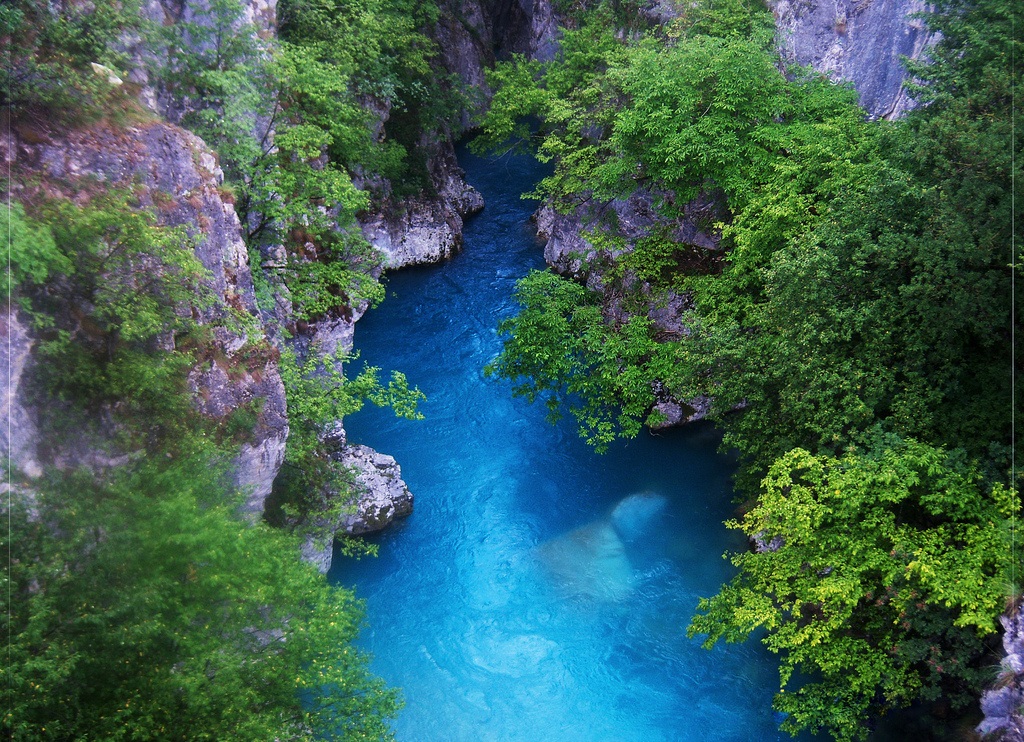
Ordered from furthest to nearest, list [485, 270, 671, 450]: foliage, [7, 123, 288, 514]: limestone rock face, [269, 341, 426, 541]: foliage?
[485, 270, 671, 450]: foliage, [269, 341, 426, 541]: foliage, [7, 123, 288, 514]: limestone rock face

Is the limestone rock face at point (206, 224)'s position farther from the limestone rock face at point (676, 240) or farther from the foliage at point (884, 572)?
the limestone rock face at point (676, 240)

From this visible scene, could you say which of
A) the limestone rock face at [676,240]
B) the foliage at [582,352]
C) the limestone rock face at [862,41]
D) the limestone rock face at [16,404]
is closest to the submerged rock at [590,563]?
the foliage at [582,352]

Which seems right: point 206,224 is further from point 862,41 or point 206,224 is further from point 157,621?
point 862,41

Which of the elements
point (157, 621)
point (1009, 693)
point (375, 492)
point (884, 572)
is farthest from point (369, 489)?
point (1009, 693)

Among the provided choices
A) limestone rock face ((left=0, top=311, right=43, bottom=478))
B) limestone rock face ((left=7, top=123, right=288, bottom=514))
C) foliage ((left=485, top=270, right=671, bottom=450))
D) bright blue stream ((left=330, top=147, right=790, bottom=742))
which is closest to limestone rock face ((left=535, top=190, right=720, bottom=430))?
foliage ((left=485, top=270, right=671, bottom=450))

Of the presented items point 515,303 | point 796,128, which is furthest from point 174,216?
point 515,303

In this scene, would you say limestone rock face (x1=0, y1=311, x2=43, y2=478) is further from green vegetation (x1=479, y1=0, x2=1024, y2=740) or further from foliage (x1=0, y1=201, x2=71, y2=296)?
green vegetation (x1=479, y1=0, x2=1024, y2=740)
